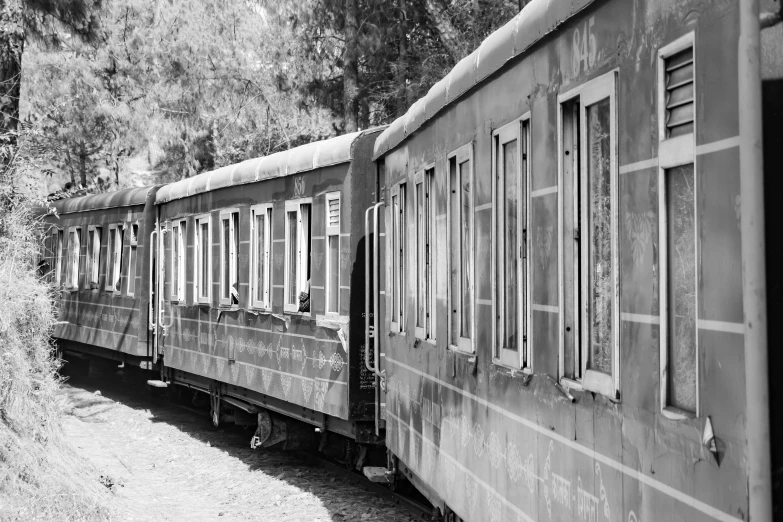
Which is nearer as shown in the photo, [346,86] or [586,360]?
[586,360]

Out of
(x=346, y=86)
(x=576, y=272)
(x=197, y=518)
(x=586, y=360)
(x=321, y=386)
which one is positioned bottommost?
(x=197, y=518)

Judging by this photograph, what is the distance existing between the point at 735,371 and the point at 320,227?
851 cm

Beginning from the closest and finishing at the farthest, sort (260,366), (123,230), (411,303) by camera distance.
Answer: (411,303)
(260,366)
(123,230)

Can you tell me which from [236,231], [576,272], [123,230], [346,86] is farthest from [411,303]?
[346,86]

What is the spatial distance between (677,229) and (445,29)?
59.9 ft

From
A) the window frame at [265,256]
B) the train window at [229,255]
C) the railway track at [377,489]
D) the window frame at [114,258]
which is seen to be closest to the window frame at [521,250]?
the railway track at [377,489]

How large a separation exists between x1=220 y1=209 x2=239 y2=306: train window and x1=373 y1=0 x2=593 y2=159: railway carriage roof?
618 centimetres

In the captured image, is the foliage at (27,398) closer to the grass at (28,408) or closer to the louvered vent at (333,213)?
the grass at (28,408)

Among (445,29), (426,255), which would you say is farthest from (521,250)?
(445,29)

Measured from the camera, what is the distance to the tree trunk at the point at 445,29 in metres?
19.8

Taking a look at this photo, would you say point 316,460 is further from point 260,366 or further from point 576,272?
point 576,272

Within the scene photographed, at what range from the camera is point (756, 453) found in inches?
99.9

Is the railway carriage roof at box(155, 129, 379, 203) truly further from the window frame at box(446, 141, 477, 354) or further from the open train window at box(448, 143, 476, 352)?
the open train window at box(448, 143, 476, 352)

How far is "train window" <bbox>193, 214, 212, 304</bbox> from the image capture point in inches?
585
